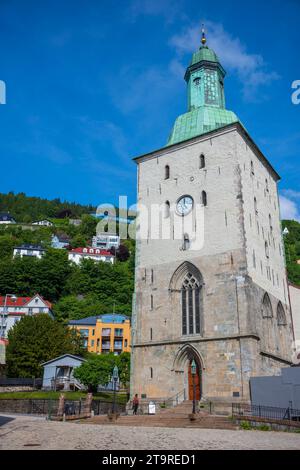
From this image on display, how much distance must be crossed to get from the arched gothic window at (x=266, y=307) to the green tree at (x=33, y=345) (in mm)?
28425

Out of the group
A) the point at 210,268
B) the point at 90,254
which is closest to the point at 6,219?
the point at 90,254

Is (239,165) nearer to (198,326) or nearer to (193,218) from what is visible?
(193,218)

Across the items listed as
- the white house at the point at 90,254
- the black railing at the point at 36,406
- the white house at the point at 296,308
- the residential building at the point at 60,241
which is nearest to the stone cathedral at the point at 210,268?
the white house at the point at 296,308

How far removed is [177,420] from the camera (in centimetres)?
2134

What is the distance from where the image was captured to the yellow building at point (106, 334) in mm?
76812

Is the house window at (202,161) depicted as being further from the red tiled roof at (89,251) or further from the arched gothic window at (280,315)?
the red tiled roof at (89,251)

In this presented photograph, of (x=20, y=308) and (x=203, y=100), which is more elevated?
(x=203, y=100)

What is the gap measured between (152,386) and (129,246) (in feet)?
342

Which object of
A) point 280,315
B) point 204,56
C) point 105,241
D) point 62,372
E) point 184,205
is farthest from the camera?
point 105,241

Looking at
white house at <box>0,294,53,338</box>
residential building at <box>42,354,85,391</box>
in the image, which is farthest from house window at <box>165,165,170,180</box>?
white house at <box>0,294,53,338</box>

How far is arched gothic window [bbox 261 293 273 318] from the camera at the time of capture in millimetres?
28359

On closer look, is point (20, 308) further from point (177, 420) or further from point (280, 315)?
point (177, 420)

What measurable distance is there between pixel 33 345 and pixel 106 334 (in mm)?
28852
